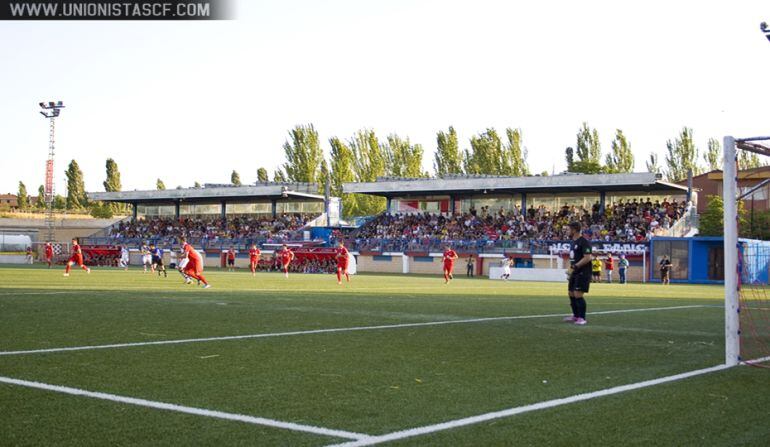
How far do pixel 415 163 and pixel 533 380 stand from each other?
84.4m

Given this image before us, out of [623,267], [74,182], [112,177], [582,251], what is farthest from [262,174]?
[582,251]

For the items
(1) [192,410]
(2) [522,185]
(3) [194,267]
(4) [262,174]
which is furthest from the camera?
(4) [262,174]

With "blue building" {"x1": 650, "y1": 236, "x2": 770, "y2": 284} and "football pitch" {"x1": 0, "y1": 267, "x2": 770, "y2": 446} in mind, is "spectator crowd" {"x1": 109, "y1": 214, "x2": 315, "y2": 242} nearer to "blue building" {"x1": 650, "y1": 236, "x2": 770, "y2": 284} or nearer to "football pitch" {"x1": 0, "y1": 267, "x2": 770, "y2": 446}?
"blue building" {"x1": 650, "y1": 236, "x2": 770, "y2": 284}

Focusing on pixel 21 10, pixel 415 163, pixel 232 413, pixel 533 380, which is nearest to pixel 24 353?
pixel 232 413

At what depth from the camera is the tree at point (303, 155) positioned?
9062 centimetres

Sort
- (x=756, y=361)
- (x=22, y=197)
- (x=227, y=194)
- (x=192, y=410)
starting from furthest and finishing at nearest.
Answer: (x=22, y=197) < (x=227, y=194) < (x=756, y=361) < (x=192, y=410)

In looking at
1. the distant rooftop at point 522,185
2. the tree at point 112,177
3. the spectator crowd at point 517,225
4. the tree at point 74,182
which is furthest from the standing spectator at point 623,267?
the tree at point 74,182

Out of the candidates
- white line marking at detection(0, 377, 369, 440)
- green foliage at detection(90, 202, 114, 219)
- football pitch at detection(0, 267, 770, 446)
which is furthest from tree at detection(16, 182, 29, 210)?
white line marking at detection(0, 377, 369, 440)

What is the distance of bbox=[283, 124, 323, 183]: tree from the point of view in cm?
9062

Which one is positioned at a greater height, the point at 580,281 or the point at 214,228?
the point at 214,228

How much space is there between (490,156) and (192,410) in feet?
274

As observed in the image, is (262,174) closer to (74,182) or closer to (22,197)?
(74,182)

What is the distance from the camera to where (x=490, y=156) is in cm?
8762

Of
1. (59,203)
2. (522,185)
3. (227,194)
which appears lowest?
(522,185)
